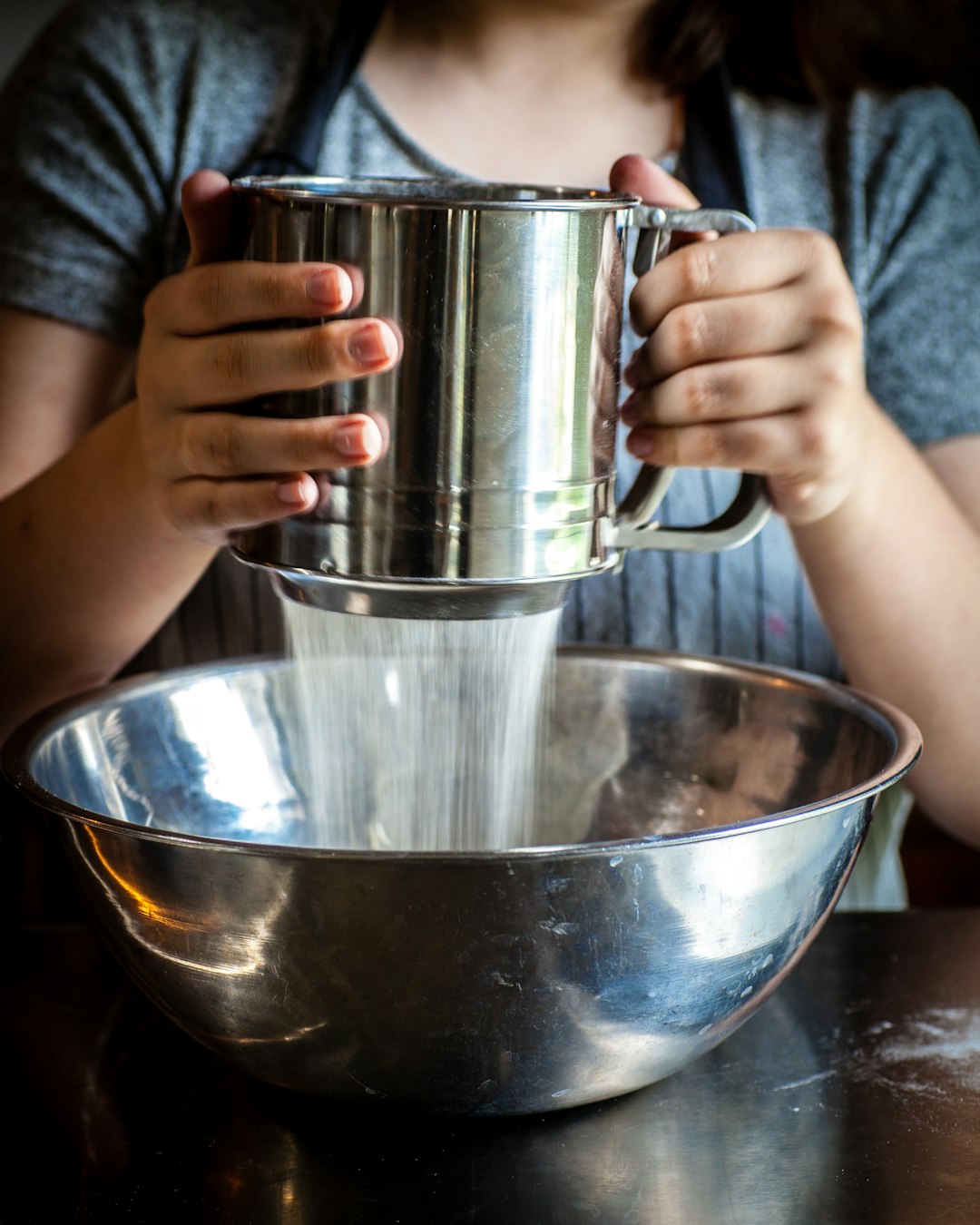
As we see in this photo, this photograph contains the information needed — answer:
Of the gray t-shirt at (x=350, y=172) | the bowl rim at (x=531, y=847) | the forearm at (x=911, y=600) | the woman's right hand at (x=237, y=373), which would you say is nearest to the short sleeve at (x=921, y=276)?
the gray t-shirt at (x=350, y=172)

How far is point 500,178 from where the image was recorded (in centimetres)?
90

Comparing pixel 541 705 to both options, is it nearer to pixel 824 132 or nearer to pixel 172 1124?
pixel 172 1124

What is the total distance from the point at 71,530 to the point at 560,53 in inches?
19.2

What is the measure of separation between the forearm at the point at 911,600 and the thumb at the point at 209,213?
0.32 m

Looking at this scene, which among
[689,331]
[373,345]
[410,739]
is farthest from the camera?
[410,739]

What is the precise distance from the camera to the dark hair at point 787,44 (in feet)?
2.93

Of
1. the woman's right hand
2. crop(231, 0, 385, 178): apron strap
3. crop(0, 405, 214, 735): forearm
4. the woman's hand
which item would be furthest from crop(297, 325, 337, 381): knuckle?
crop(231, 0, 385, 178): apron strap

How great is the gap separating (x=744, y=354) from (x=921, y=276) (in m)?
0.44

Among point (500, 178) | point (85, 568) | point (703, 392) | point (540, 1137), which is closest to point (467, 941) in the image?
point (540, 1137)

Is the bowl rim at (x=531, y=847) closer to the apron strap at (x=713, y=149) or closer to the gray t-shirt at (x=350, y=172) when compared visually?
the gray t-shirt at (x=350, y=172)

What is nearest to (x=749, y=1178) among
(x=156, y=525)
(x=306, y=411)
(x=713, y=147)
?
(x=306, y=411)

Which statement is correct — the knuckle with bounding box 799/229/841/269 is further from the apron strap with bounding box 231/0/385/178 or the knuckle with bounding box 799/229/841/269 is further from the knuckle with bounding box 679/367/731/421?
the apron strap with bounding box 231/0/385/178

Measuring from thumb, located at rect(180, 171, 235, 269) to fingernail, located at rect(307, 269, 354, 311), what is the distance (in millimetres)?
68

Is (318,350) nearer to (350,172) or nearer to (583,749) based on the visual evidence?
(583,749)
